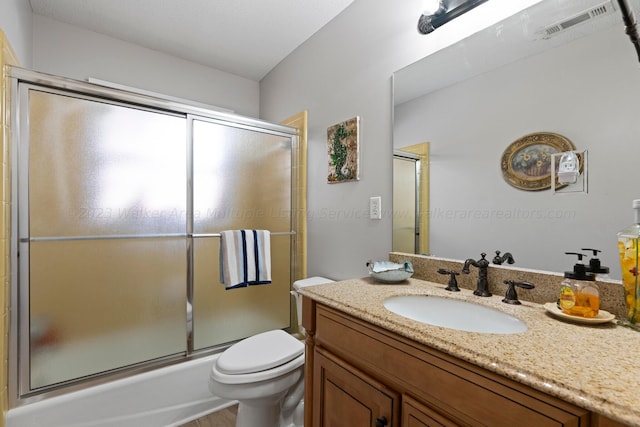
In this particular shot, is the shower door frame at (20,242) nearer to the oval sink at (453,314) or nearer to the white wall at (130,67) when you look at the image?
the white wall at (130,67)

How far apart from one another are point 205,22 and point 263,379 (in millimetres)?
2188

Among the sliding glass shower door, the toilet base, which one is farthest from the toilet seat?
the sliding glass shower door

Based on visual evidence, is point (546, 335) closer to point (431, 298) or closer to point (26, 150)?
point (431, 298)

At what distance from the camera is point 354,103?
1.74 m

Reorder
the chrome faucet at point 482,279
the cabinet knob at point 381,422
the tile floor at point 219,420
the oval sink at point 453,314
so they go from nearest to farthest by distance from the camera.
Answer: the cabinet knob at point 381,422 < the oval sink at point 453,314 < the chrome faucet at point 482,279 < the tile floor at point 219,420

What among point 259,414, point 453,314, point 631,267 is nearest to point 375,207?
point 453,314

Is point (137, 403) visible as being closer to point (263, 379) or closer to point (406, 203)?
point (263, 379)

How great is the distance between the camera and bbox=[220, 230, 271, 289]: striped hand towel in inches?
70.0

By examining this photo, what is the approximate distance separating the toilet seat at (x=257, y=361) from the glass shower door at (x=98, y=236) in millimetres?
592

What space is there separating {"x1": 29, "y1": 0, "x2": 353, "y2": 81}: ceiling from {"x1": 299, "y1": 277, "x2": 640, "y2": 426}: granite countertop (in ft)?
6.06

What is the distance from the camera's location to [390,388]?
805 mm

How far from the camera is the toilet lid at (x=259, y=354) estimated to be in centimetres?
131

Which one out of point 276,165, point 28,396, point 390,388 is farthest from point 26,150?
point 390,388

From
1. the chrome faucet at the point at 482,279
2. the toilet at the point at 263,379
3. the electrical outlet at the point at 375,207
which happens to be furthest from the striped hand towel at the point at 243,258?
the chrome faucet at the point at 482,279
